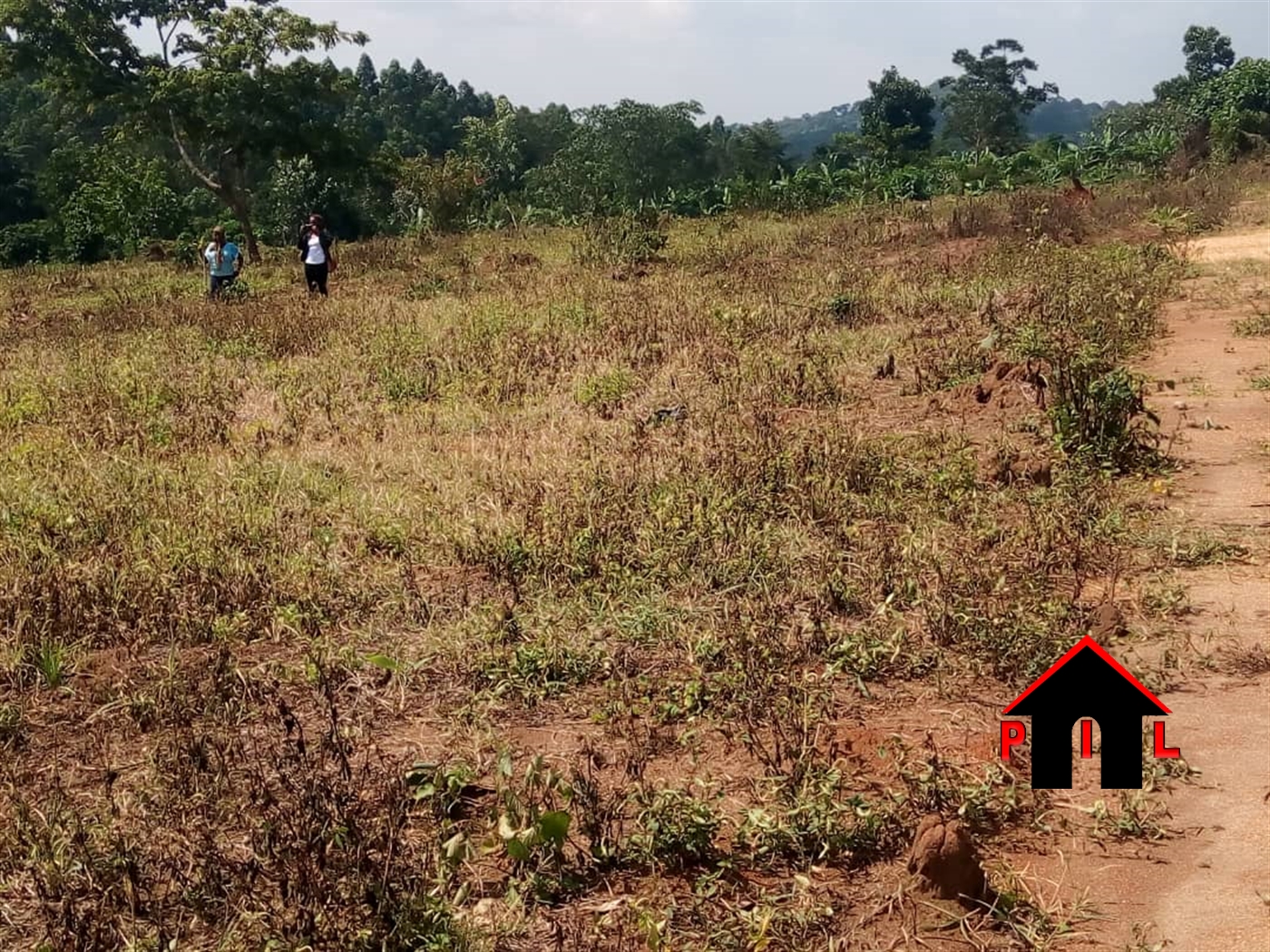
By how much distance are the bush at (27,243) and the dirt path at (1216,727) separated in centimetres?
2463

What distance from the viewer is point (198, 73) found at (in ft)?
56.2

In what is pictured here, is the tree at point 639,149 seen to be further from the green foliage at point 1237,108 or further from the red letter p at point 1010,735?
the red letter p at point 1010,735

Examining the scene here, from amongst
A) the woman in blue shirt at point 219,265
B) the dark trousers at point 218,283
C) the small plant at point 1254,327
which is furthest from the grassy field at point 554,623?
the woman in blue shirt at point 219,265

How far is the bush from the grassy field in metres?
18.1

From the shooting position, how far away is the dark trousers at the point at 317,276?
516 inches

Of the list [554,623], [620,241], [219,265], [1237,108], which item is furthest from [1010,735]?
[1237,108]

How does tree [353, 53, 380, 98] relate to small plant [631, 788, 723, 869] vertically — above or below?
above

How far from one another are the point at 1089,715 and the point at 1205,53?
61.9 metres

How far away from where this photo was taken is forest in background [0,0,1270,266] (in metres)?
17.8

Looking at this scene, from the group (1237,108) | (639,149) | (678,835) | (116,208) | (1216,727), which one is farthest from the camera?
(639,149)

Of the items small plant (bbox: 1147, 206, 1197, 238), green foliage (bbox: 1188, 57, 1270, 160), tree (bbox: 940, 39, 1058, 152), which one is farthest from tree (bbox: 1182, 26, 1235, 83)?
small plant (bbox: 1147, 206, 1197, 238)

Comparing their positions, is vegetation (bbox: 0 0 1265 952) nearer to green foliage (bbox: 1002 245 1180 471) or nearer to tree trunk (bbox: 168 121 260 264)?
green foliage (bbox: 1002 245 1180 471)

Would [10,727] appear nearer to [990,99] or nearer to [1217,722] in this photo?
[1217,722]

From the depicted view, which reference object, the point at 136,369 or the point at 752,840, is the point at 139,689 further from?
the point at 136,369
